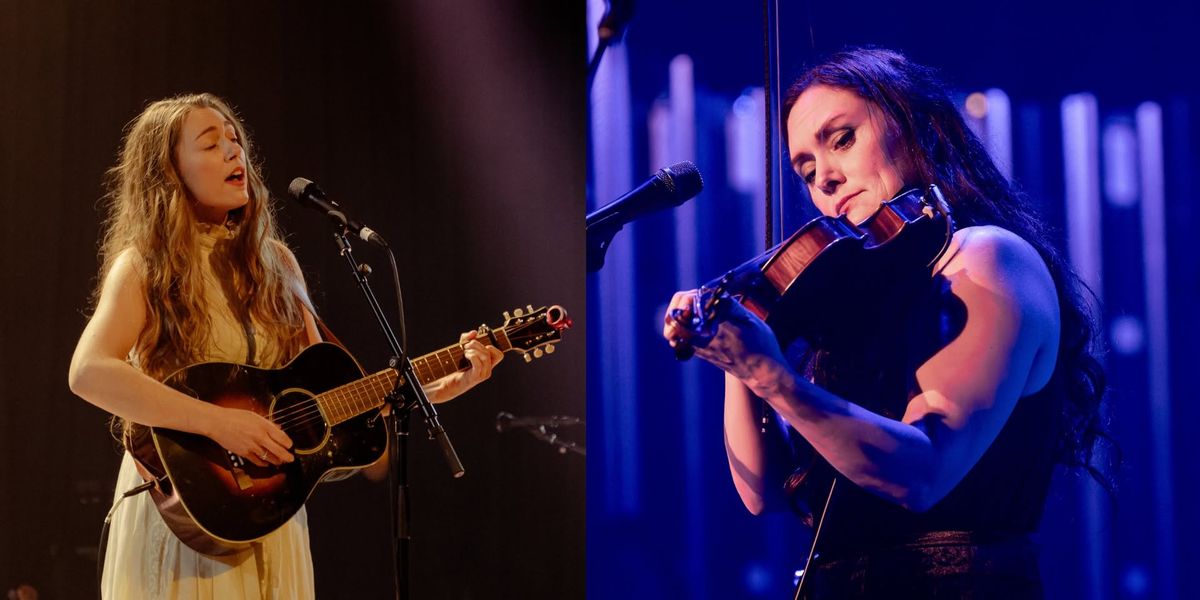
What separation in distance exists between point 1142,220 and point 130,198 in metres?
2.71

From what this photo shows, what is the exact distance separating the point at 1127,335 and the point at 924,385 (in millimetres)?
563

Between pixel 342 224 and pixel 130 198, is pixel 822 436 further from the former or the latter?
pixel 130 198

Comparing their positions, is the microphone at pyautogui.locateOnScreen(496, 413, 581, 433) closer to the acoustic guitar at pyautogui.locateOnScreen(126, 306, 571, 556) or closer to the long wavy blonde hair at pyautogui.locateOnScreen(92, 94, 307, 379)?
the acoustic guitar at pyautogui.locateOnScreen(126, 306, 571, 556)

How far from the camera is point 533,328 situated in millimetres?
2982

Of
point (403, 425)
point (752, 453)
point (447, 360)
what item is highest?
point (447, 360)

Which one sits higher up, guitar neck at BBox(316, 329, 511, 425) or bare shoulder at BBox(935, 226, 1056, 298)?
bare shoulder at BBox(935, 226, 1056, 298)

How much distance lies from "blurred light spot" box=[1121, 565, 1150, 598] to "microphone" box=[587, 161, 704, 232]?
148 centimetres

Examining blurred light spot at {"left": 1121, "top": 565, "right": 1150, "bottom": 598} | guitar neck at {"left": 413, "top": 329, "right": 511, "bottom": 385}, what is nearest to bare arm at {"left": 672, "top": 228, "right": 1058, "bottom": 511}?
blurred light spot at {"left": 1121, "top": 565, "right": 1150, "bottom": 598}

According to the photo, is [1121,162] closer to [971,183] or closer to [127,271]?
[971,183]

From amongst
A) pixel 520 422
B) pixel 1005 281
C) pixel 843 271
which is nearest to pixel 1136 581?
pixel 1005 281

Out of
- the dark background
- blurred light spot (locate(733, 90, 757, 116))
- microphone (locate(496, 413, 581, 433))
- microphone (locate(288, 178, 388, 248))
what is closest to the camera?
microphone (locate(288, 178, 388, 248))

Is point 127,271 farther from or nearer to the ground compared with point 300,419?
farther from the ground

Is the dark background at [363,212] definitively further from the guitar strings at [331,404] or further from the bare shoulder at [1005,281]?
the bare shoulder at [1005,281]

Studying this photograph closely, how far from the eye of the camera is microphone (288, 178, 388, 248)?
2662mm
